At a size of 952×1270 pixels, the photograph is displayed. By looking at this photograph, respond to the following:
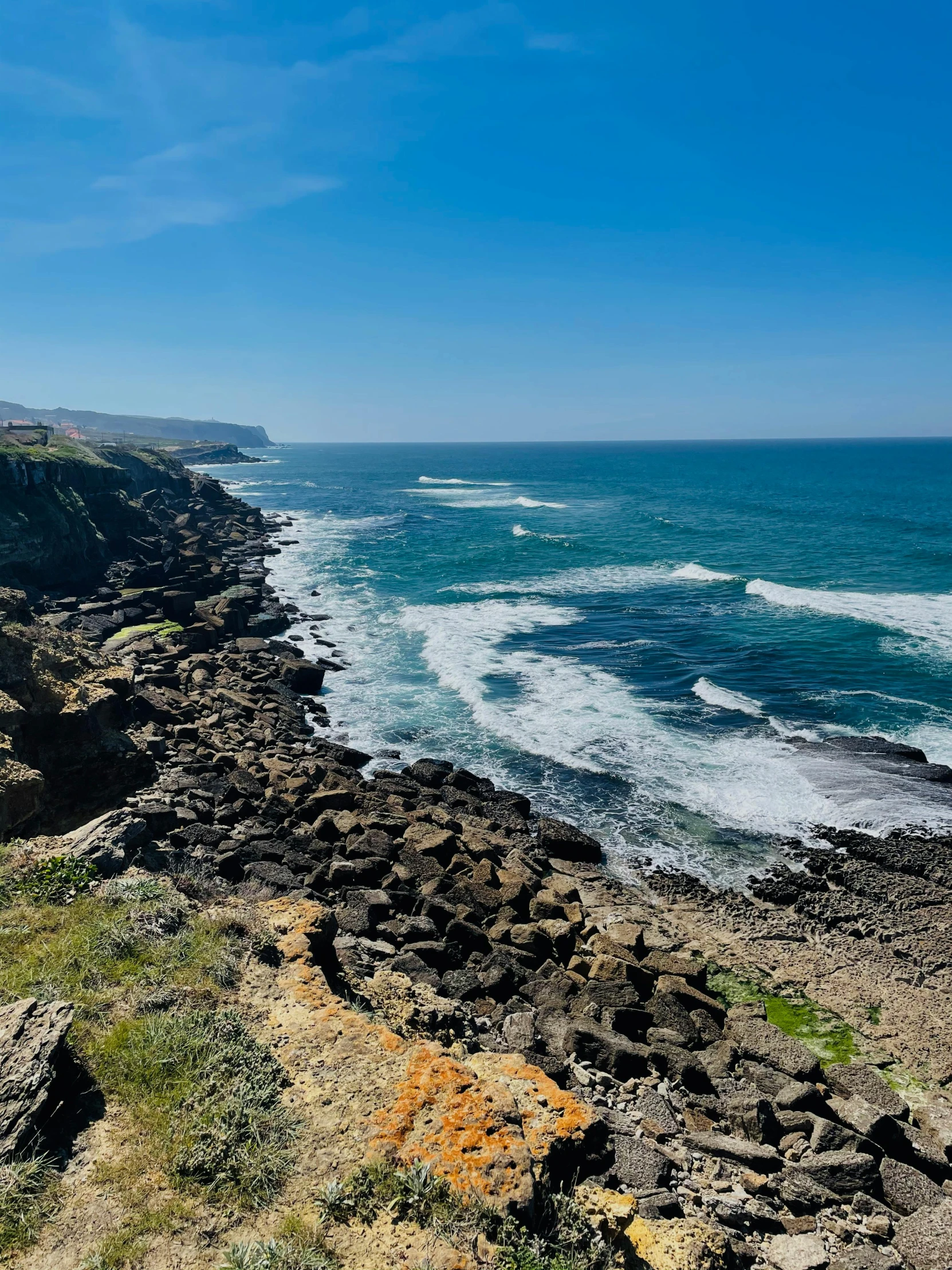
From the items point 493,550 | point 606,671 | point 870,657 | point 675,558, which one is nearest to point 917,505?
point 675,558

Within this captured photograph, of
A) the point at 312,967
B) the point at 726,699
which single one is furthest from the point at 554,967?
the point at 726,699

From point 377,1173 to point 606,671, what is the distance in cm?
2758

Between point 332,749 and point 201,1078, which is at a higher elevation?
point 201,1078

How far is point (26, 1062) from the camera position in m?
5.81

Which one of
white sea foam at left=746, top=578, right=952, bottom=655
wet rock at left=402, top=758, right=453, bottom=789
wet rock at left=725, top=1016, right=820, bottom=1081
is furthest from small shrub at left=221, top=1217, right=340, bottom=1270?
white sea foam at left=746, top=578, right=952, bottom=655

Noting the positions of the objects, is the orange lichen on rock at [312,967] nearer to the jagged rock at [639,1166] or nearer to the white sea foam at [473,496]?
the jagged rock at [639,1166]

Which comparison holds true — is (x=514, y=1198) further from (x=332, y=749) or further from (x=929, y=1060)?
(x=332, y=749)

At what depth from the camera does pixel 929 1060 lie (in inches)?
486

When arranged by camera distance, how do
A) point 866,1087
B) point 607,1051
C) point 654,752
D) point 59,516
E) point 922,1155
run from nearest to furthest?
point 922,1155 → point 607,1051 → point 866,1087 → point 654,752 → point 59,516

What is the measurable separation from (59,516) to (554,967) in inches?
1695

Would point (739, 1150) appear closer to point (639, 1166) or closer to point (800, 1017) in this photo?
point (639, 1166)

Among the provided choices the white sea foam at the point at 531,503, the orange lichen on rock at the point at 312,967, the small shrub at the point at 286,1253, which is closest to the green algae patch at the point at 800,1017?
the orange lichen on rock at the point at 312,967

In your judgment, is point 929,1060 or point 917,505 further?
point 917,505

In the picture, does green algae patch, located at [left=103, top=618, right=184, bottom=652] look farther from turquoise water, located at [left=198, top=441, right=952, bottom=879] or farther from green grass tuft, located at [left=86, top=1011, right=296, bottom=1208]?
green grass tuft, located at [left=86, top=1011, right=296, bottom=1208]
